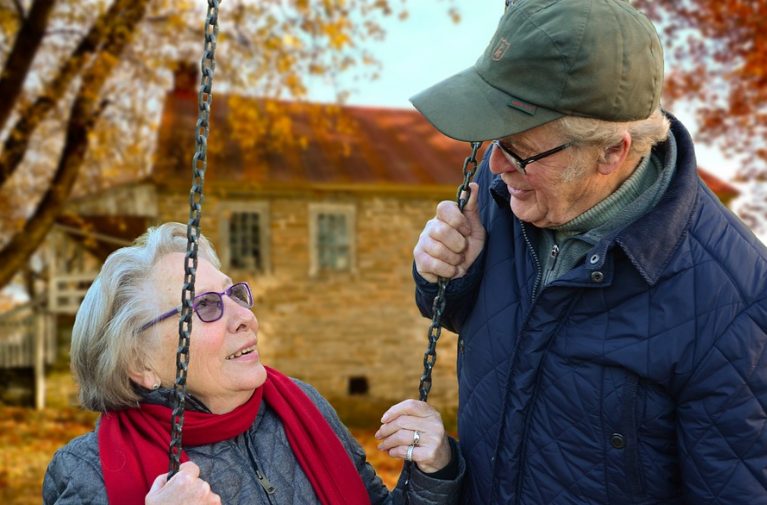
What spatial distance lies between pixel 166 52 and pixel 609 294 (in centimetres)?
960

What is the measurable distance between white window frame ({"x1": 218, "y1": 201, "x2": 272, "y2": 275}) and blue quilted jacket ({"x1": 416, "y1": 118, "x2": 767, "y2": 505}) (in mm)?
11725

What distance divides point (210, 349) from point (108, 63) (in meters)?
8.01

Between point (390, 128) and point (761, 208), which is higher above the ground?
point (390, 128)

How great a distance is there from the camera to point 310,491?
2.18 m

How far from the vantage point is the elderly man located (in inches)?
63.4

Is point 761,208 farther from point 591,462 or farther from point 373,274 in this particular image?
point 591,462

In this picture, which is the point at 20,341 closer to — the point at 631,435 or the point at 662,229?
the point at 631,435

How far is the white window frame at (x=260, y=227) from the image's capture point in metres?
13.3

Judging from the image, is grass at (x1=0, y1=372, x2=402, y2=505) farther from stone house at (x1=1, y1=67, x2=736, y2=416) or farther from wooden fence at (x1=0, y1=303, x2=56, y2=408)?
stone house at (x1=1, y1=67, x2=736, y2=416)

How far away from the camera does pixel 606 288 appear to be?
1709 millimetres

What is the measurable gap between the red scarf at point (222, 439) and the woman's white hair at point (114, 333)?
78mm

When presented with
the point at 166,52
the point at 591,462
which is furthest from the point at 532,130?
the point at 166,52

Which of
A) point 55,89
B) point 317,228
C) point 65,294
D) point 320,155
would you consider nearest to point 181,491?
point 55,89

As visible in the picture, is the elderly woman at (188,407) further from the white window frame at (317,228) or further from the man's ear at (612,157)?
the white window frame at (317,228)
